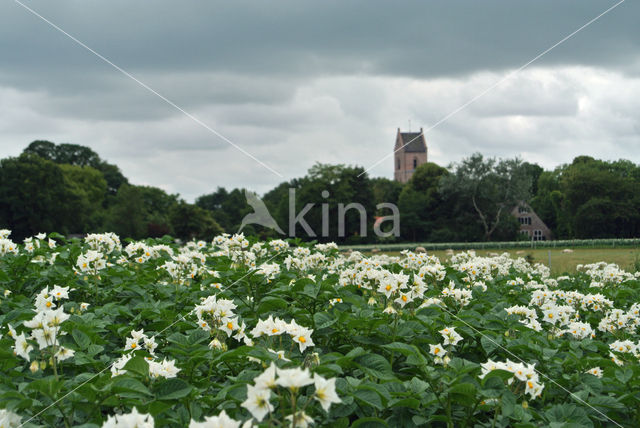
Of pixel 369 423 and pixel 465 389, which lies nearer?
pixel 369 423

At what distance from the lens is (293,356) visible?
3.29 meters

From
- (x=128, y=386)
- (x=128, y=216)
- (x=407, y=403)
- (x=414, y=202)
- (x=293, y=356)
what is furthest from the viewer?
(x=414, y=202)

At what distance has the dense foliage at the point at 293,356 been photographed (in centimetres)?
266

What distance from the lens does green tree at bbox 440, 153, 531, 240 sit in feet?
226

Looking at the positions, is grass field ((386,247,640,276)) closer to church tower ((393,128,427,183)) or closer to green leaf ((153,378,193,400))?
green leaf ((153,378,193,400))

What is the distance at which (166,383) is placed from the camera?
9.19 feet

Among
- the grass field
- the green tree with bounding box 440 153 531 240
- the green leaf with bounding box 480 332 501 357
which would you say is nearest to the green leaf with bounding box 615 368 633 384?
the green leaf with bounding box 480 332 501 357

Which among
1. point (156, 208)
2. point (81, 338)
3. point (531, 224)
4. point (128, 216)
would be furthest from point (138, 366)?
point (156, 208)

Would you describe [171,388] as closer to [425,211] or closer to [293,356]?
[293,356]

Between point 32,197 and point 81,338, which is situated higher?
point 32,197

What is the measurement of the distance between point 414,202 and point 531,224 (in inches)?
745

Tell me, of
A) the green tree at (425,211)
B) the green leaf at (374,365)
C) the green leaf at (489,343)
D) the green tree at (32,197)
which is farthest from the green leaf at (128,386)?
the green tree at (425,211)

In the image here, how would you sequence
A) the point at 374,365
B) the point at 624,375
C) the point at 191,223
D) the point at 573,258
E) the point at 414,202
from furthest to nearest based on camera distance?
the point at 414,202
the point at 191,223
the point at 573,258
the point at 624,375
the point at 374,365

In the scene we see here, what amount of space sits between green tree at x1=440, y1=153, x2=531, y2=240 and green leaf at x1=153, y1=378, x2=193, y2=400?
68.3m
